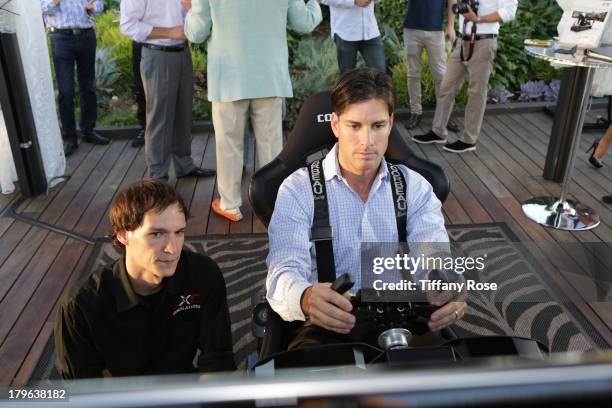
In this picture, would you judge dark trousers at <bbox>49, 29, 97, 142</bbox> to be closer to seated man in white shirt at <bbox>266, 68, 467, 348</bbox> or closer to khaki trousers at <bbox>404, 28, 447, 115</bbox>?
khaki trousers at <bbox>404, 28, 447, 115</bbox>

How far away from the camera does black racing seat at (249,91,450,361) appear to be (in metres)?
2.02

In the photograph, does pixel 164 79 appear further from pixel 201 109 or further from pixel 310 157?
pixel 310 157

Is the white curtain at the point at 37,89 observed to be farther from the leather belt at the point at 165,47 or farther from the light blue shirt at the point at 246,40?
the light blue shirt at the point at 246,40

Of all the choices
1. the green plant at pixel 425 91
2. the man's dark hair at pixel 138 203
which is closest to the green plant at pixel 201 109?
the green plant at pixel 425 91

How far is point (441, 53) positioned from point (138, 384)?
5116mm

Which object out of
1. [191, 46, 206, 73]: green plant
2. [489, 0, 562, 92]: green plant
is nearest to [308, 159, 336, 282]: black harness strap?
[191, 46, 206, 73]: green plant

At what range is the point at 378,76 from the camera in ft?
6.04

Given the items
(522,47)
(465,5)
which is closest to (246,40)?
(465,5)

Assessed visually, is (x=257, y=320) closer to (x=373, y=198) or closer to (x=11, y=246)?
(x=373, y=198)

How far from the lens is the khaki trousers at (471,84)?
180 inches

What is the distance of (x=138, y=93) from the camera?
495 cm

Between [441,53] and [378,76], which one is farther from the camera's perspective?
[441,53]

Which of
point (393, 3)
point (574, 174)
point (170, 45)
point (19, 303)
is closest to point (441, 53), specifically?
point (574, 174)

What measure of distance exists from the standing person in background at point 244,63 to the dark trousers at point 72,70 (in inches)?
66.5
